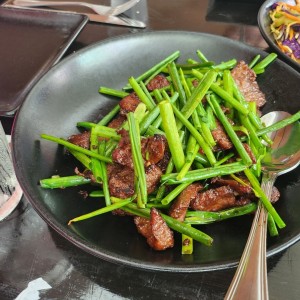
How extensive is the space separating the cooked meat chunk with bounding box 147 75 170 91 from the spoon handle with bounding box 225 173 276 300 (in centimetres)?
67

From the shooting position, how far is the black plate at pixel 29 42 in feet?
5.62

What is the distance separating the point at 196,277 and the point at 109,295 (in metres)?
0.26

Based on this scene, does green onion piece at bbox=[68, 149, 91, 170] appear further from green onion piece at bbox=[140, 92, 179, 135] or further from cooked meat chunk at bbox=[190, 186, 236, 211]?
cooked meat chunk at bbox=[190, 186, 236, 211]

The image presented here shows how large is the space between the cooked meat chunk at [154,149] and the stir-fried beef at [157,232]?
159mm

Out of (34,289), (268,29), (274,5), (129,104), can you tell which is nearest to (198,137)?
(129,104)

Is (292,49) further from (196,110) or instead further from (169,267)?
(169,267)

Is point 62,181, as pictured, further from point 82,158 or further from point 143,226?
point 143,226

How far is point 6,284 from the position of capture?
3.35ft

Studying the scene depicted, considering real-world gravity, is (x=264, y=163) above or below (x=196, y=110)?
below

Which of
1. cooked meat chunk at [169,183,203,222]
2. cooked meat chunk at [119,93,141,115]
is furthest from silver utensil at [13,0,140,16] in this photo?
cooked meat chunk at [169,183,203,222]

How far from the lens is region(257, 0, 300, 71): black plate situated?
1540mm

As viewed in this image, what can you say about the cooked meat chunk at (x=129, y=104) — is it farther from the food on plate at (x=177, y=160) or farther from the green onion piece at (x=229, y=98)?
the green onion piece at (x=229, y=98)

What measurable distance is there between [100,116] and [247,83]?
0.60 m

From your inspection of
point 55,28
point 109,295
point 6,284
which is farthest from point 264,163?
point 55,28
